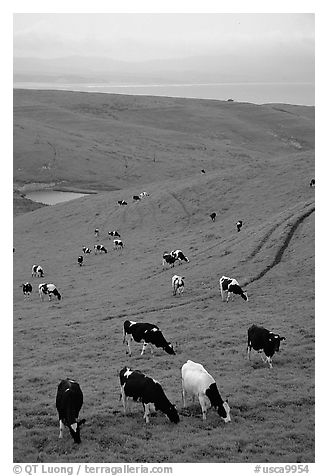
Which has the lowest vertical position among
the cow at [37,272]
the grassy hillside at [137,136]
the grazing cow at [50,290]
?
the grazing cow at [50,290]

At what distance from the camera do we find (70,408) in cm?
1293

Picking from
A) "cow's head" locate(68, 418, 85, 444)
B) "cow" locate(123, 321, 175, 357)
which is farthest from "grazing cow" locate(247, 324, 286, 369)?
"cow's head" locate(68, 418, 85, 444)

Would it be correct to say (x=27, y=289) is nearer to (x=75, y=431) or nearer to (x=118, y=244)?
(x=118, y=244)

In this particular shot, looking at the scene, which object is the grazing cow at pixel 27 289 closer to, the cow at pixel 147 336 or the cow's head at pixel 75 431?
the cow at pixel 147 336

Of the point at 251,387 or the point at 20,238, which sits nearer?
the point at 251,387

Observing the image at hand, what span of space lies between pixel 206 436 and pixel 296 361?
17.7 feet

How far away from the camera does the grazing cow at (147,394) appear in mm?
13422

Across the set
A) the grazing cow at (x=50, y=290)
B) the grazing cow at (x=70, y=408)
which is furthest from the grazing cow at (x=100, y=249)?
the grazing cow at (x=70, y=408)

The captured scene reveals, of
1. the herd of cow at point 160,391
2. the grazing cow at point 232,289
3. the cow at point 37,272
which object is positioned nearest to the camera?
the herd of cow at point 160,391

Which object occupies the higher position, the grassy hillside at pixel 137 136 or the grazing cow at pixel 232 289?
the grassy hillside at pixel 137 136

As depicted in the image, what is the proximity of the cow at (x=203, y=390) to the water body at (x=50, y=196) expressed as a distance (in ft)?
186
